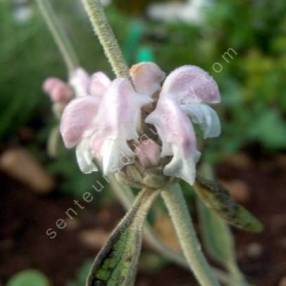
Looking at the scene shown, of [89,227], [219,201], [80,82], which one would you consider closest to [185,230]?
[219,201]

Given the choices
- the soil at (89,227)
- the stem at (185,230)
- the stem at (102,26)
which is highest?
the stem at (102,26)

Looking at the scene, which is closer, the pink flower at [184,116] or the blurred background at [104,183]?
the pink flower at [184,116]

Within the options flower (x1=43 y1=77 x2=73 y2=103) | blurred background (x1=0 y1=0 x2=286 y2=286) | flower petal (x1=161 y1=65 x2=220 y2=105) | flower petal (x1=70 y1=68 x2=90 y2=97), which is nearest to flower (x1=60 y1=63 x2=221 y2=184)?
flower petal (x1=161 y1=65 x2=220 y2=105)

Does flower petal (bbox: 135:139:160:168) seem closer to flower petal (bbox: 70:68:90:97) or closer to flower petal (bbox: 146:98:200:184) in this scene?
flower petal (bbox: 146:98:200:184)

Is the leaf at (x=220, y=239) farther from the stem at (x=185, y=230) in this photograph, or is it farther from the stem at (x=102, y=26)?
the stem at (x=102, y=26)

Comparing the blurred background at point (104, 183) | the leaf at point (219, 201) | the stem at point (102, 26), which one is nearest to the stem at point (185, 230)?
the leaf at point (219, 201)

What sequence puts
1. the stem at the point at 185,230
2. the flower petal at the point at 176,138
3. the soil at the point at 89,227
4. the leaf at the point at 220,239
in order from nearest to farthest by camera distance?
the flower petal at the point at 176,138, the stem at the point at 185,230, the leaf at the point at 220,239, the soil at the point at 89,227
